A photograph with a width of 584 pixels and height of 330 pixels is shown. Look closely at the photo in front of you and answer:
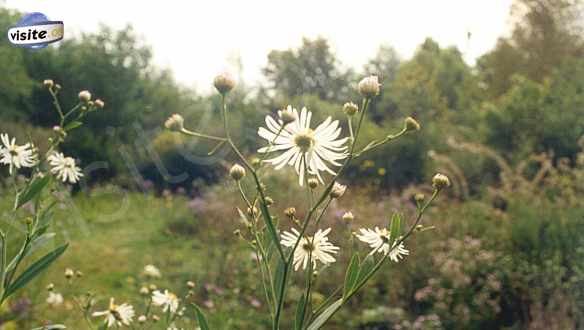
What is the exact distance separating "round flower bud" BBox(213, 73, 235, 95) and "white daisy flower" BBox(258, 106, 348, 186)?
1.5 inches

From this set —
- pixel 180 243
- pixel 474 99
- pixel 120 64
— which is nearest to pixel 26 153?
pixel 180 243

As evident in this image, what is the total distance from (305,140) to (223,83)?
75mm

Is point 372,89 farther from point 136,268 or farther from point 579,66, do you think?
point 579,66

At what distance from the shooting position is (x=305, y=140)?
491 mm

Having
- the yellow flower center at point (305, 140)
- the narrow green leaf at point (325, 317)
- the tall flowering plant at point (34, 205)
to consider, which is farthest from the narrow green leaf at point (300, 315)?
the tall flowering plant at point (34, 205)

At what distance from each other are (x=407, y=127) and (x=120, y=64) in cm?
444

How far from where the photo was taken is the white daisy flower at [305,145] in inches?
18.8

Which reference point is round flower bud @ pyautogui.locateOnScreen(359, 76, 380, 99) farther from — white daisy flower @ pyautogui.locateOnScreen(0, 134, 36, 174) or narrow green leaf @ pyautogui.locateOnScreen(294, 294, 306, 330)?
white daisy flower @ pyautogui.locateOnScreen(0, 134, 36, 174)

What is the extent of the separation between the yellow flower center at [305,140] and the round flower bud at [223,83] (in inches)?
2.5

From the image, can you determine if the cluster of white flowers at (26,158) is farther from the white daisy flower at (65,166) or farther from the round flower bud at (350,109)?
the round flower bud at (350,109)

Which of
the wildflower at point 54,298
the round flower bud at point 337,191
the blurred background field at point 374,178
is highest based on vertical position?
the blurred background field at point 374,178

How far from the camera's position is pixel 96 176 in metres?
4.77

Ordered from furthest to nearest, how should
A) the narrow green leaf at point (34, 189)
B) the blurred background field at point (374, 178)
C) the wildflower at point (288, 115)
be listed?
1. the blurred background field at point (374, 178)
2. the narrow green leaf at point (34, 189)
3. the wildflower at point (288, 115)

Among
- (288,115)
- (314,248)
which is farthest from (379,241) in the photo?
(288,115)
